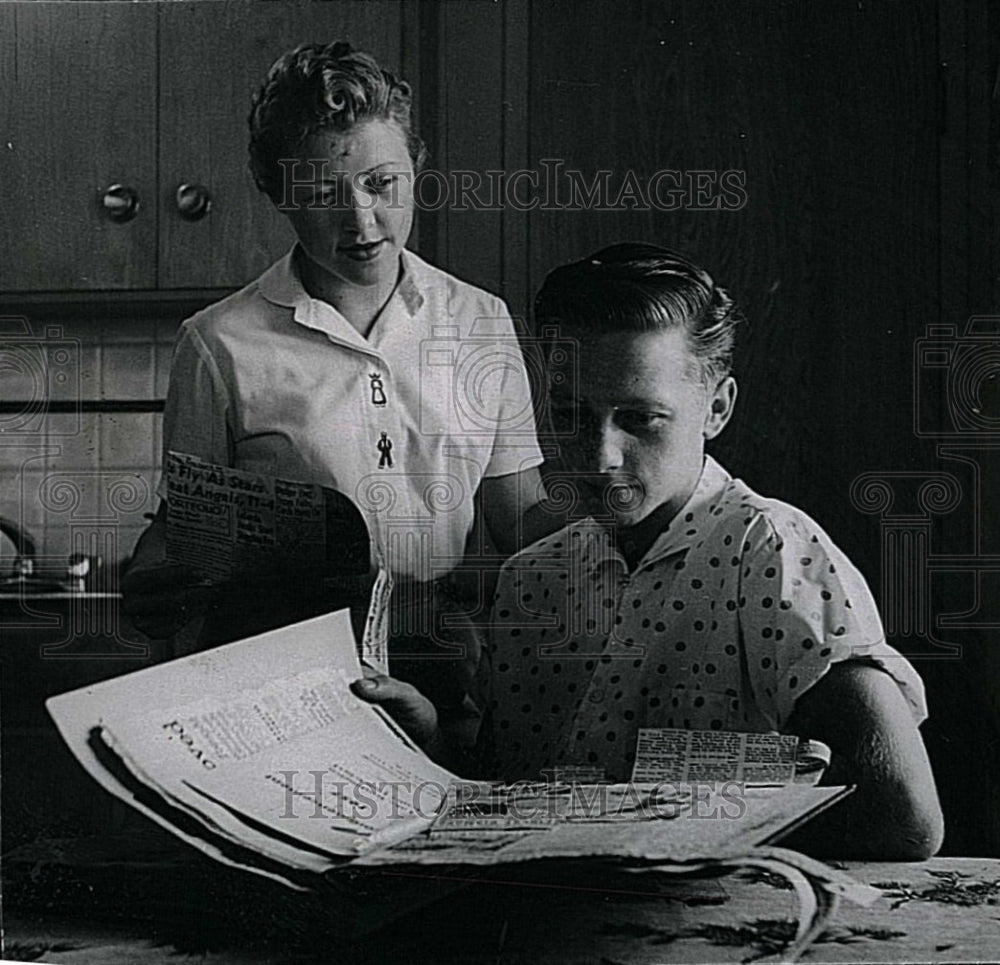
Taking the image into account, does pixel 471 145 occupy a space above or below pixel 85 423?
above

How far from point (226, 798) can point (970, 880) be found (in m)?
0.78

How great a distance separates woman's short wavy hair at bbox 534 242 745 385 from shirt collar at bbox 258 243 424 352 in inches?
5.2

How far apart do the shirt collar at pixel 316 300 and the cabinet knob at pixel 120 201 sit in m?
0.15

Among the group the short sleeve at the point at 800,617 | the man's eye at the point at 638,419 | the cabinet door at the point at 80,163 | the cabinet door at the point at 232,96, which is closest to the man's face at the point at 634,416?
the man's eye at the point at 638,419

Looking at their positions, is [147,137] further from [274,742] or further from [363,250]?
[274,742]

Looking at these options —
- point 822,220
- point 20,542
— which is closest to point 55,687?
point 20,542

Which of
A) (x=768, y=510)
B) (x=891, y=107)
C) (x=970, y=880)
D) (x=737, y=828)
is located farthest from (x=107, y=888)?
(x=891, y=107)

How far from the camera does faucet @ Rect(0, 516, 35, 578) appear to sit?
1.66m

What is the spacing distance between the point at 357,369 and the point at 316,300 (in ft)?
0.28

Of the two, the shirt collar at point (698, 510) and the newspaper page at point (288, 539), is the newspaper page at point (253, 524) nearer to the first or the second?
the newspaper page at point (288, 539)

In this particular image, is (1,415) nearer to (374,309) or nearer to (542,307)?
(374,309)

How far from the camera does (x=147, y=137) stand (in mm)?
1651

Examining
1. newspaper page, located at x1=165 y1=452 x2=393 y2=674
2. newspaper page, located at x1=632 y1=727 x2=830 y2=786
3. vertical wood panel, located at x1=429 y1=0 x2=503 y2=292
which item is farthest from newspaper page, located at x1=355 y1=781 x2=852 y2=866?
vertical wood panel, located at x1=429 y1=0 x2=503 y2=292

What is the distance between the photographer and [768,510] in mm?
1659
